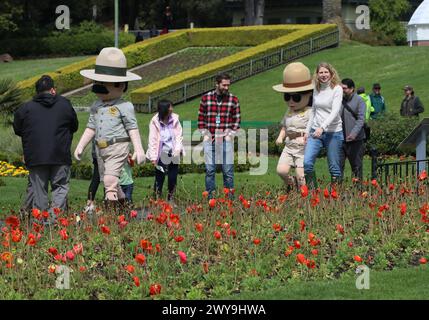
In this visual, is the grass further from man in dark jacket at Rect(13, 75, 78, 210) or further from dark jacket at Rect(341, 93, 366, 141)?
man in dark jacket at Rect(13, 75, 78, 210)

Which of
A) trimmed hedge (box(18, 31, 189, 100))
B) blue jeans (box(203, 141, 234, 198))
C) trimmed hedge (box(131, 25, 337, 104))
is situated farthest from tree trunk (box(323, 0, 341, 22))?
blue jeans (box(203, 141, 234, 198))

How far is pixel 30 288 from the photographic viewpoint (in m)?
7.93

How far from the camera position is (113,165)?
36.9 feet

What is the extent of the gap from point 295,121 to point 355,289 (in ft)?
17.1

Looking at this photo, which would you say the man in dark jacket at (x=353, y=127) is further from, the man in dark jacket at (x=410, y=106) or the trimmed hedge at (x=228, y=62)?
the trimmed hedge at (x=228, y=62)

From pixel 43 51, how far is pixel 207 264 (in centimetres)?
4694

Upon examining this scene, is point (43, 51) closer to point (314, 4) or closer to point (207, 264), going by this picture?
point (314, 4)

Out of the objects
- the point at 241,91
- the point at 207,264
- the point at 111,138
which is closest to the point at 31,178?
the point at 111,138

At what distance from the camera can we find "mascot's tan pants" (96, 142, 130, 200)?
441 inches

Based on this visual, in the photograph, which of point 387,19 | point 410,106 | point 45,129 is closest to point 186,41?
point 387,19

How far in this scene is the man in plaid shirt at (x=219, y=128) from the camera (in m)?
13.2

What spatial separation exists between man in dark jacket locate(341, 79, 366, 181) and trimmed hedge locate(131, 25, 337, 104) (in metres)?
21.4

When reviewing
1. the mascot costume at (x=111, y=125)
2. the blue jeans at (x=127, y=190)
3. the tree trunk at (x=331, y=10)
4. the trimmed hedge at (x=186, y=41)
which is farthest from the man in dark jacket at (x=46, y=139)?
the tree trunk at (x=331, y=10)
